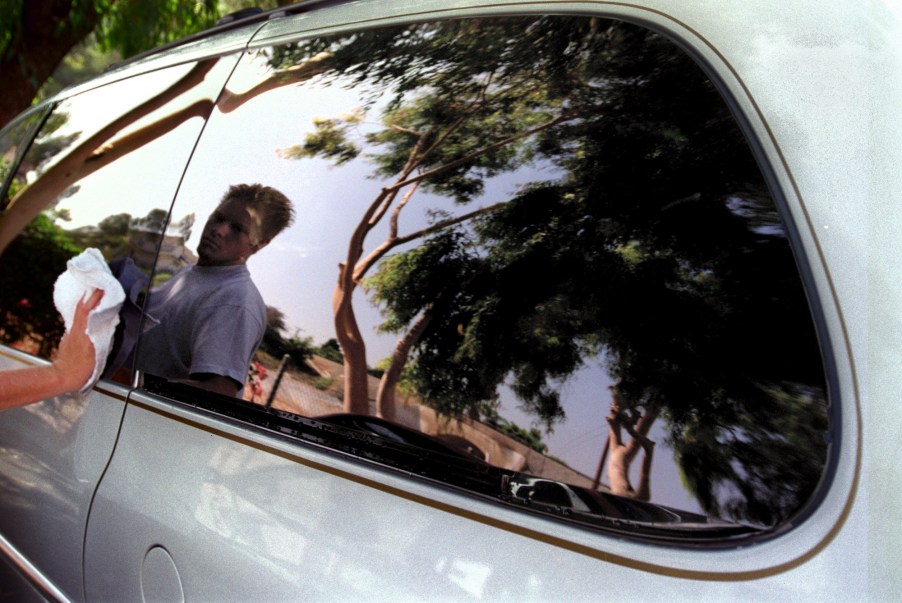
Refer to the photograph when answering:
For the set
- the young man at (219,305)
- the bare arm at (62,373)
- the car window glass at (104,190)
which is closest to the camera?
the young man at (219,305)

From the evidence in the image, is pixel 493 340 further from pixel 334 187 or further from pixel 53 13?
pixel 53 13

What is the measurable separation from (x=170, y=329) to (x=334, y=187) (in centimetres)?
57

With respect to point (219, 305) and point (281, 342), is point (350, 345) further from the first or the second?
point (219, 305)

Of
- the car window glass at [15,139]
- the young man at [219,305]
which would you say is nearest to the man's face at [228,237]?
the young man at [219,305]

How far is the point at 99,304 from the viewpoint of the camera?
1880mm

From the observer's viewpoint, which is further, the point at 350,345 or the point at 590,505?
the point at 350,345

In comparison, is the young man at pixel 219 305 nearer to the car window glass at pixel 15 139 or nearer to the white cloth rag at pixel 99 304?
the white cloth rag at pixel 99 304

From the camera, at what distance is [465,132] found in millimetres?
1434

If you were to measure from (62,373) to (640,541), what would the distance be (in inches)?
58.2

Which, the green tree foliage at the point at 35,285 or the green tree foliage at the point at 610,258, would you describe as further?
the green tree foliage at the point at 35,285

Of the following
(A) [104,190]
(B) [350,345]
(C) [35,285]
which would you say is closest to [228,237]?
(B) [350,345]

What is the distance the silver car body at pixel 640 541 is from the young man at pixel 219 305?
4.0 inches

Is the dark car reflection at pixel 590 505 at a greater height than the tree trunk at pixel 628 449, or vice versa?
the tree trunk at pixel 628 449

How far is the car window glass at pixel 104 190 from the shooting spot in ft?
6.36
